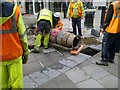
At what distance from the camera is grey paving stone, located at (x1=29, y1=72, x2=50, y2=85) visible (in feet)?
10.0

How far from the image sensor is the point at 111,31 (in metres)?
3.57

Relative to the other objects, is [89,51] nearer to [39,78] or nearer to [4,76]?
[39,78]

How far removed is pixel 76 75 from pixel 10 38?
2018 millimetres

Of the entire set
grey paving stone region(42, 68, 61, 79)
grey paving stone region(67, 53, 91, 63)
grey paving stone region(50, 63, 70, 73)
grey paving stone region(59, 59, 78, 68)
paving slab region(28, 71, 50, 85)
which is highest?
grey paving stone region(67, 53, 91, 63)

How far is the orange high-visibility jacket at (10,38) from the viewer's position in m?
1.89

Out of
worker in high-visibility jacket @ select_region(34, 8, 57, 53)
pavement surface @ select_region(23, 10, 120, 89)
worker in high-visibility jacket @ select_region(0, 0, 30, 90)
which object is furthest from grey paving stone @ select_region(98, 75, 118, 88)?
worker in high-visibility jacket @ select_region(34, 8, 57, 53)

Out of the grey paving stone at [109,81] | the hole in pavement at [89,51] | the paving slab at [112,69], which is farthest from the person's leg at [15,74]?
the hole in pavement at [89,51]

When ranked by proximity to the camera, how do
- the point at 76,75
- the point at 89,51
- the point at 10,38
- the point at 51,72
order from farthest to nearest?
the point at 89,51 < the point at 51,72 < the point at 76,75 < the point at 10,38

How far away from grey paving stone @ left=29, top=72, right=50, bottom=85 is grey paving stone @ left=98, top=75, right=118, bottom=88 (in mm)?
1293

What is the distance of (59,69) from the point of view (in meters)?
3.65

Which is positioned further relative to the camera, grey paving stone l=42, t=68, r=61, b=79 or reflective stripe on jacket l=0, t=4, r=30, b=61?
grey paving stone l=42, t=68, r=61, b=79

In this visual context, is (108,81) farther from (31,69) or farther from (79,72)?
(31,69)

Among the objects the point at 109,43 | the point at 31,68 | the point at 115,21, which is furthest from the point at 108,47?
the point at 31,68

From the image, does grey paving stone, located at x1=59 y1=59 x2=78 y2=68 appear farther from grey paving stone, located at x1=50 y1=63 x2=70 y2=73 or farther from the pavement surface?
grey paving stone, located at x1=50 y1=63 x2=70 y2=73
